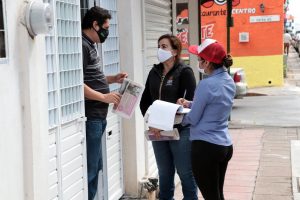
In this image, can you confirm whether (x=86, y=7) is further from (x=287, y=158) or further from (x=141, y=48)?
(x=287, y=158)

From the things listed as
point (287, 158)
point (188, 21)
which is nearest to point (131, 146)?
point (287, 158)

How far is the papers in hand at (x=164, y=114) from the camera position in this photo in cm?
407

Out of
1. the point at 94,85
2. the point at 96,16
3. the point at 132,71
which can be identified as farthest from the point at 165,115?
the point at 132,71

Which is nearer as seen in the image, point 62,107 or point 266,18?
point 62,107

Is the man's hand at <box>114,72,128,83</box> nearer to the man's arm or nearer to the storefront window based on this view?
the man's arm

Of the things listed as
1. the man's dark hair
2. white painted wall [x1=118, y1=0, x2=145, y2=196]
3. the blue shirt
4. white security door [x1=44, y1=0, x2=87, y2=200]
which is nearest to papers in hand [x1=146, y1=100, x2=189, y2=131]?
the blue shirt

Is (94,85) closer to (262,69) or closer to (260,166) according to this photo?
(260,166)

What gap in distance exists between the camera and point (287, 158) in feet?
25.9

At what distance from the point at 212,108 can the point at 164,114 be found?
41 centimetres

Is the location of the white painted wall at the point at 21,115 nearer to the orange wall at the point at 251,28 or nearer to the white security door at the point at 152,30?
the white security door at the point at 152,30

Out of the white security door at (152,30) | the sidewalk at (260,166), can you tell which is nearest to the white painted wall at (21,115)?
the white security door at (152,30)

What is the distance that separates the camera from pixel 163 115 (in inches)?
161

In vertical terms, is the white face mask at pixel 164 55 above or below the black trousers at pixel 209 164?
above

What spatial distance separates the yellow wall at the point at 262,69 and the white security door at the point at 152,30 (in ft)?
38.8
